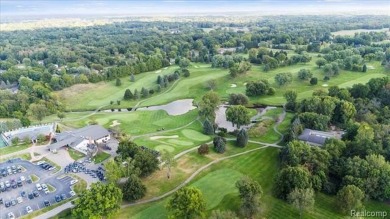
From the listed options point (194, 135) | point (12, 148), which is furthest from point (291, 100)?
point (12, 148)

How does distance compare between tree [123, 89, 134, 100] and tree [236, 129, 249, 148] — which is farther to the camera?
tree [123, 89, 134, 100]

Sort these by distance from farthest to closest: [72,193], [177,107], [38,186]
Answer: [177,107] < [38,186] < [72,193]

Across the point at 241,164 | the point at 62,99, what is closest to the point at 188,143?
the point at 241,164

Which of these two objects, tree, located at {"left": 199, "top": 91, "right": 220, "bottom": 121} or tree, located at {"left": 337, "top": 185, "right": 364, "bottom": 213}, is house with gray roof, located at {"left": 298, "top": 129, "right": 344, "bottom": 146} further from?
tree, located at {"left": 199, "top": 91, "right": 220, "bottom": 121}

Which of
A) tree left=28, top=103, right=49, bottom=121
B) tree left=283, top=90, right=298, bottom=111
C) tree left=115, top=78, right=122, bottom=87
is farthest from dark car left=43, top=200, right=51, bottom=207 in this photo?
tree left=115, top=78, right=122, bottom=87

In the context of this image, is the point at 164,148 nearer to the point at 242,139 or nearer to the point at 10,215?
the point at 242,139

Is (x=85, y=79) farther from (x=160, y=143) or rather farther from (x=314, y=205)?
(x=314, y=205)
